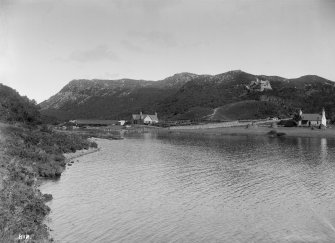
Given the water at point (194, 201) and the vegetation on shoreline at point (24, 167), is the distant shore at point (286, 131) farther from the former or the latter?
the vegetation on shoreline at point (24, 167)

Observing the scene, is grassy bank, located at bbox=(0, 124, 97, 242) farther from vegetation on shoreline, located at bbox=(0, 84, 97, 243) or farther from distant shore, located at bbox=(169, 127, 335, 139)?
distant shore, located at bbox=(169, 127, 335, 139)

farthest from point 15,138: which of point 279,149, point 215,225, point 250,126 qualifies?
point 250,126

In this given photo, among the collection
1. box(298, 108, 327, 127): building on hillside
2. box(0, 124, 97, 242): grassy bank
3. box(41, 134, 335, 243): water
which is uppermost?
box(298, 108, 327, 127): building on hillside

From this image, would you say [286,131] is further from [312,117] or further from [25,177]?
[25,177]

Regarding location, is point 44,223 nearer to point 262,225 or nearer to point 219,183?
point 262,225

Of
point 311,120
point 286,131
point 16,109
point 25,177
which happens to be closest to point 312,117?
point 311,120

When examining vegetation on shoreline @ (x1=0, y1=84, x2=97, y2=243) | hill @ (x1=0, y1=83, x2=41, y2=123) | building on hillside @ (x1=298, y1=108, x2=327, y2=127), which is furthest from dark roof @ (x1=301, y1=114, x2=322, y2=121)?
hill @ (x1=0, y1=83, x2=41, y2=123)
